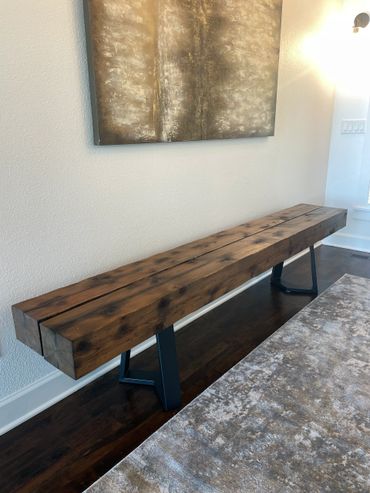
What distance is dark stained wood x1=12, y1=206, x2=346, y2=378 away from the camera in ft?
4.11

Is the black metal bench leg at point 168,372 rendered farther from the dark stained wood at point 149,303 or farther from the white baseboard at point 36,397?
the white baseboard at point 36,397

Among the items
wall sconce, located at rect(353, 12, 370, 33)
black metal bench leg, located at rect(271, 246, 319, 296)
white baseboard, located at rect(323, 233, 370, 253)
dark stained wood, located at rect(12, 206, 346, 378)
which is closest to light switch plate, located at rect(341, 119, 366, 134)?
wall sconce, located at rect(353, 12, 370, 33)

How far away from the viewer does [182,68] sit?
1.96 m

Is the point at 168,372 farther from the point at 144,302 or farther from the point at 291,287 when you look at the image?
the point at 291,287

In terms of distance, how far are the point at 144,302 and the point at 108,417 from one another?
1.95 feet

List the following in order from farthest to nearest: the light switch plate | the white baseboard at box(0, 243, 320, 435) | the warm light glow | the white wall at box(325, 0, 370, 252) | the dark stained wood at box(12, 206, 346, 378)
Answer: the light switch plate, the white wall at box(325, 0, 370, 252), the warm light glow, the white baseboard at box(0, 243, 320, 435), the dark stained wood at box(12, 206, 346, 378)

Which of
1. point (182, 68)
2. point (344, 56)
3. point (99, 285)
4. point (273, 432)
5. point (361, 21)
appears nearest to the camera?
point (273, 432)

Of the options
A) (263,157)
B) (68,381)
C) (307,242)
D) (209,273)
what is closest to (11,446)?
(68,381)

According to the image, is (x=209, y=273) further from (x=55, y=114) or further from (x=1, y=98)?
(x=1, y=98)

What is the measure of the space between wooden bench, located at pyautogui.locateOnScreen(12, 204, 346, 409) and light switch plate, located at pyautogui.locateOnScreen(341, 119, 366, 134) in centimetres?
170

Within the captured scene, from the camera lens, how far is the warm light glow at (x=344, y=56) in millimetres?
3283

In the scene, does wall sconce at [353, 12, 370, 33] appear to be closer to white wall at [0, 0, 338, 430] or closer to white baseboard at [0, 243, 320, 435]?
white wall at [0, 0, 338, 430]

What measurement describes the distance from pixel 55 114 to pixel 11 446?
129cm

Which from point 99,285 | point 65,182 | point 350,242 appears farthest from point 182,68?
point 350,242
